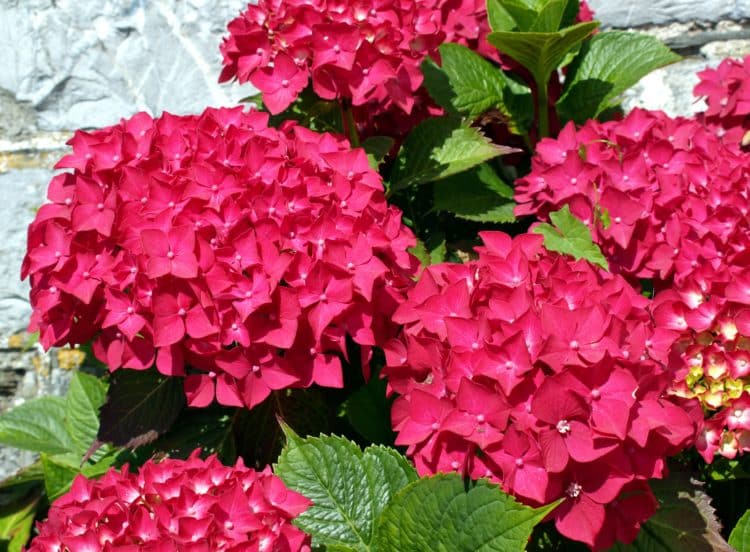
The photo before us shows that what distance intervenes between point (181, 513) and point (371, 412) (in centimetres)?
54

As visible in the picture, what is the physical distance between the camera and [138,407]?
144 cm

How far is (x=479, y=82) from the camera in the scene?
71.7 inches

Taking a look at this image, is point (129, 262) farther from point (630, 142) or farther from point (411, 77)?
point (630, 142)

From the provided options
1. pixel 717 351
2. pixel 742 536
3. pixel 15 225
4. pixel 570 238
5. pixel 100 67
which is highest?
pixel 100 67

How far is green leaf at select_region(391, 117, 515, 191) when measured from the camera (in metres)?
1.62

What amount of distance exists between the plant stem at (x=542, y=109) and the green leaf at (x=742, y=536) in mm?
903

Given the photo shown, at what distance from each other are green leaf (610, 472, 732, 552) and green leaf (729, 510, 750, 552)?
49mm

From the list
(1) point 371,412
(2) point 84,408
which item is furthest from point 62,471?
(1) point 371,412

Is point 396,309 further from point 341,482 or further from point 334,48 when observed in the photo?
point 334,48

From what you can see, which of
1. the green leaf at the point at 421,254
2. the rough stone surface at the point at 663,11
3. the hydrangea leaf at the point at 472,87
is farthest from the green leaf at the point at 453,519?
the rough stone surface at the point at 663,11

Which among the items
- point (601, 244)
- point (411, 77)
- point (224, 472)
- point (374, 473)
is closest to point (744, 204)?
point (601, 244)

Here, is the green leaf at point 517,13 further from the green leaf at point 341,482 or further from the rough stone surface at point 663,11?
the green leaf at point 341,482

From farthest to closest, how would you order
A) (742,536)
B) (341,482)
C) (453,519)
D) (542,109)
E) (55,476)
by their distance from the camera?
(542,109)
(55,476)
(742,536)
(341,482)
(453,519)

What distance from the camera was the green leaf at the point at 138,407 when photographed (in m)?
1.41
